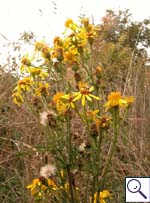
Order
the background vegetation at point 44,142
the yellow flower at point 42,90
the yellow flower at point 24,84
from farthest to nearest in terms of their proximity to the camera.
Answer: the background vegetation at point 44,142 → the yellow flower at point 24,84 → the yellow flower at point 42,90

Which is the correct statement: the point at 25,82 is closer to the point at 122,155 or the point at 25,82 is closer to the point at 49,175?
the point at 49,175

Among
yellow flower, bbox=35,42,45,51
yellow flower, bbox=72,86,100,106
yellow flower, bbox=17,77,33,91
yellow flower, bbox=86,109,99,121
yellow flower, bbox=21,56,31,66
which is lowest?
yellow flower, bbox=86,109,99,121

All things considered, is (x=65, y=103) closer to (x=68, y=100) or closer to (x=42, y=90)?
(x=68, y=100)

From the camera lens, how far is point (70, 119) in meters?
1.94

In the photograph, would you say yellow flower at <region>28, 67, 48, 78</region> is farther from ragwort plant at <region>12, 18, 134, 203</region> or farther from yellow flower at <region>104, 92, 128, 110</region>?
yellow flower at <region>104, 92, 128, 110</region>

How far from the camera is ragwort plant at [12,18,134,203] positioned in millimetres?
1828

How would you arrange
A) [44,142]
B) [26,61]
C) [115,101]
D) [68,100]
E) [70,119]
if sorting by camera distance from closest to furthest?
[115,101] < [68,100] < [70,119] < [26,61] < [44,142]

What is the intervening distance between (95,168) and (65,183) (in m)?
0.15

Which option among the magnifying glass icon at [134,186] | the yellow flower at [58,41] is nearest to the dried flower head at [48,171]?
the magnifying glass icon at [134,186]

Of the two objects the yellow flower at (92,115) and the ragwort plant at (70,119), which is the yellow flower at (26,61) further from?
the yellow flower at (92,115)

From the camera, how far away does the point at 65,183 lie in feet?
6.45

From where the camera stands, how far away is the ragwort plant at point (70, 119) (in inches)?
72.0

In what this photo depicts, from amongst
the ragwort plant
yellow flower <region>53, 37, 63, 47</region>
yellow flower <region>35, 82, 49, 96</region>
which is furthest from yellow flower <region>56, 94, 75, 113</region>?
yellow flower <region>53, 37, 63, 47</region>

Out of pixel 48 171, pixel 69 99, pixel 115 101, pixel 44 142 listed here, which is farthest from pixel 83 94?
pixel 44 142
